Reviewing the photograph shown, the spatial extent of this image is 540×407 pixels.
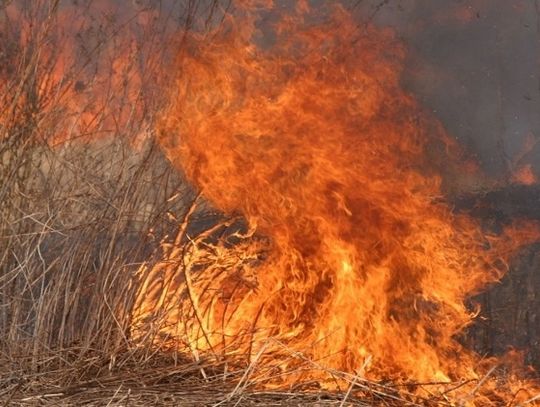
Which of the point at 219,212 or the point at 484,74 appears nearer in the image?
the point at 219,212

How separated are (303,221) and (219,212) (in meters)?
0.54

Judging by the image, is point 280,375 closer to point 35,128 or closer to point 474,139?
point 35,128

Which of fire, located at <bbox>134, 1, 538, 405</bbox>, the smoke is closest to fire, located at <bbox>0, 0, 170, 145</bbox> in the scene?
fire, located at <bbox>134, 1, 538, 405</bbox>

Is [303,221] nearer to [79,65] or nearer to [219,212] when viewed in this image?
[219,212]

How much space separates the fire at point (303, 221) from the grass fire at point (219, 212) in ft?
0.04

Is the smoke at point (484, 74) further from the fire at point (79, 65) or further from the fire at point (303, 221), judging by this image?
the fire at point (79, 65)

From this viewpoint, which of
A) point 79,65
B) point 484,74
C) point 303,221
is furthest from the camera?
point 484,74

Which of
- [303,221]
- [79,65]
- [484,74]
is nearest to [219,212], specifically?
[303,221]

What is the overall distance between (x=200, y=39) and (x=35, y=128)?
1.15 m

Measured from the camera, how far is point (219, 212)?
4441 mm

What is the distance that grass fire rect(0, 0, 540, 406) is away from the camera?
12.7 feet

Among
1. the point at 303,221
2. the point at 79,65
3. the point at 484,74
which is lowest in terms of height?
the point at 303,221

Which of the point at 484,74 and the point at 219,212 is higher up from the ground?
the point at 484,74

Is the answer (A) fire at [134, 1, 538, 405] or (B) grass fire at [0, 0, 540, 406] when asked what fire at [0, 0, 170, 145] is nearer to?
(B) grass fire at [0, 0, 540, 406]
